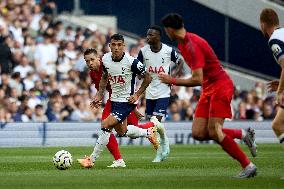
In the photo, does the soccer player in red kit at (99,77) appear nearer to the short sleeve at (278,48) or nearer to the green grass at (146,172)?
the green grass at (146,172)

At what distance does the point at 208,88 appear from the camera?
47.3 feet

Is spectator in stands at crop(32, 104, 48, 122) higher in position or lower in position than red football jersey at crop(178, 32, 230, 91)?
lower

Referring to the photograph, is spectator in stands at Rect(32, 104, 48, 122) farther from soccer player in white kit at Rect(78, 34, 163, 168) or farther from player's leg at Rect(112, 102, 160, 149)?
soccer player in white kit at Rect(78, 34, 163, 168)

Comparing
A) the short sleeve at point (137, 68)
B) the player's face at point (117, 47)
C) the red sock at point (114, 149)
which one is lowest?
the red sock at point (114, 149)

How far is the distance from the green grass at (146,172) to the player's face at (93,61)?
163 cm

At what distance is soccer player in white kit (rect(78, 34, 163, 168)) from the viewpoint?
1659cm

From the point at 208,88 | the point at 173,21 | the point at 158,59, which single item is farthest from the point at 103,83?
the point at 173,21

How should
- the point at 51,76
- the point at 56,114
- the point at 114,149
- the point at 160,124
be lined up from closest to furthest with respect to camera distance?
1. the point at 114,149
2. the point at 160,124
3. the point at 56,114
4. the point at 51,76

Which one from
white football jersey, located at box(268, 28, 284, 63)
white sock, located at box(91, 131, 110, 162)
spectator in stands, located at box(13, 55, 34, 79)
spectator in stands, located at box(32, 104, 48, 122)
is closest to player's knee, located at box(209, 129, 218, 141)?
white football jersey, located at box(268, 28, 284, 63)

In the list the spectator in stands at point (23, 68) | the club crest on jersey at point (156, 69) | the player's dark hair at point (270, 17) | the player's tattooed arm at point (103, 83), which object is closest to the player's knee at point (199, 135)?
the player's dark hair at point (270, 17)

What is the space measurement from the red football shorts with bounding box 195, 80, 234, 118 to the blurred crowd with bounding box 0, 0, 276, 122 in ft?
40.7

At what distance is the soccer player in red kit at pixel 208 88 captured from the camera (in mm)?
13945

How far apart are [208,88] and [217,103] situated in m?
0.31

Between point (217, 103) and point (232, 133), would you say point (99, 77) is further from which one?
point (217, 103)
